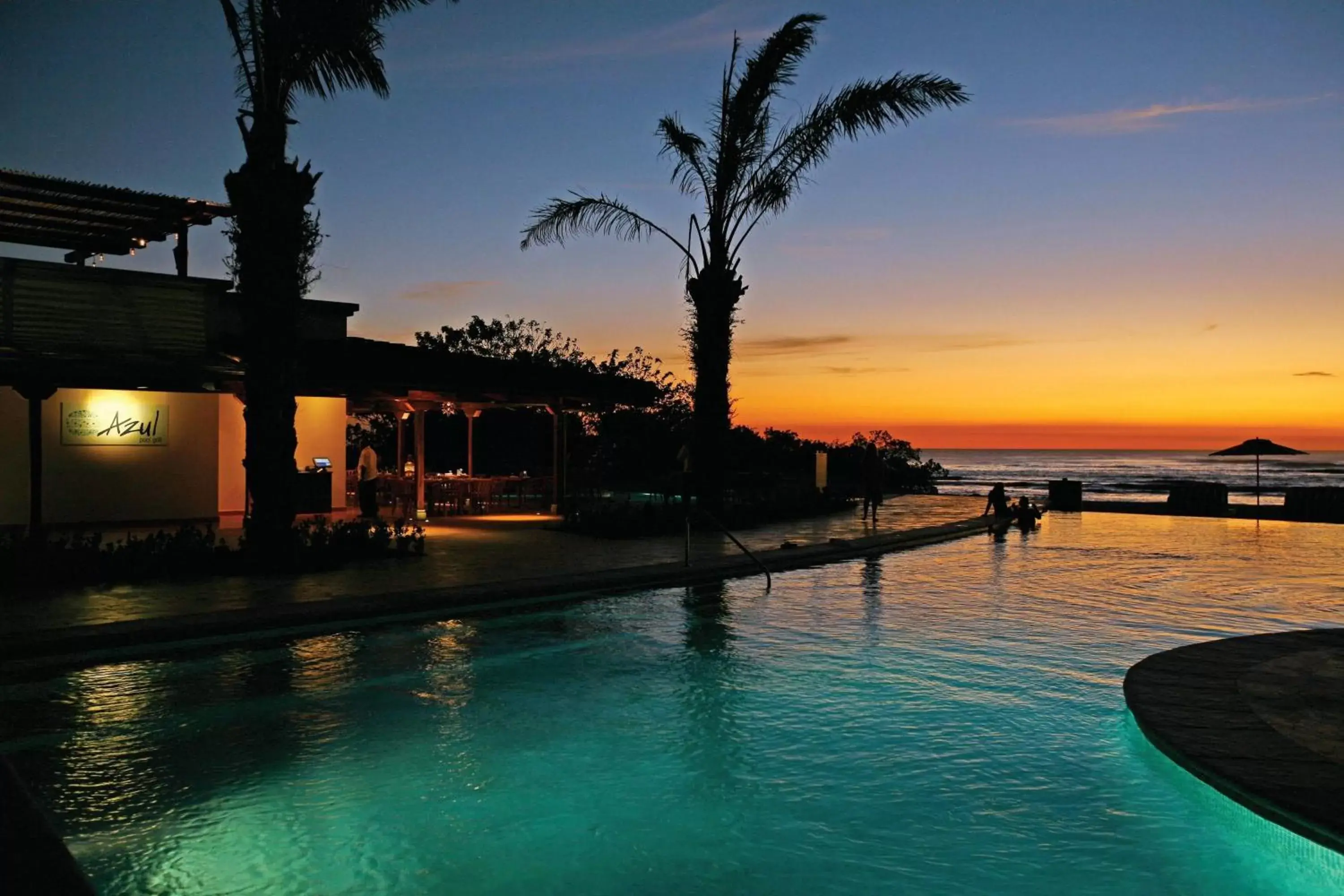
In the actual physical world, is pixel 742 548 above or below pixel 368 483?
below

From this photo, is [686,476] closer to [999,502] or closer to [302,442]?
[302,442]

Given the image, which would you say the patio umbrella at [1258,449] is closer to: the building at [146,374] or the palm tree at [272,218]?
A: the building at [146,374]

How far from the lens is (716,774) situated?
18.3ft

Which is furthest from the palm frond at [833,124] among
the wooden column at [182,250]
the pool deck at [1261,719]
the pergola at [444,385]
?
the pool deck at [1261,719]

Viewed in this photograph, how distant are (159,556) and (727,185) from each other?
12.7 meters

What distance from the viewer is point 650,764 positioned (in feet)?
18.9

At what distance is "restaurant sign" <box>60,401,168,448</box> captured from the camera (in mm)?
15930

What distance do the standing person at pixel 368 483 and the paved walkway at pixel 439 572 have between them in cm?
112

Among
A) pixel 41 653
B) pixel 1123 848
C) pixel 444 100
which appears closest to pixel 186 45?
pixel 444 100

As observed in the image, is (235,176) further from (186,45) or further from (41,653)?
(41,653)

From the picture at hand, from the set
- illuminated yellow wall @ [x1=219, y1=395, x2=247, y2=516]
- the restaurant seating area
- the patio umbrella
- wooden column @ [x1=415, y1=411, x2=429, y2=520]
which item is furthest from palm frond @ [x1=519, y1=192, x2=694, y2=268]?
the patio umbrella

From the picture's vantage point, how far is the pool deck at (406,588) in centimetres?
780

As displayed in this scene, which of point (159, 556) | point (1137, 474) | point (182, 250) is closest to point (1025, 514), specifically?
point (159, 556)

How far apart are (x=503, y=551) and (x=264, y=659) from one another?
19.8ft
